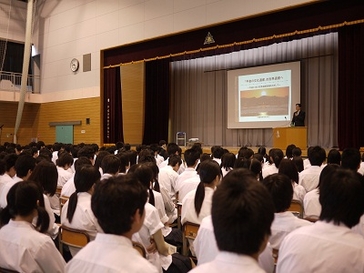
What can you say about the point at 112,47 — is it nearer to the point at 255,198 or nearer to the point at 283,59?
the point at 283,59

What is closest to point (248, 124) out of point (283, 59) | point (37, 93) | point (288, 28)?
point (283, 59)

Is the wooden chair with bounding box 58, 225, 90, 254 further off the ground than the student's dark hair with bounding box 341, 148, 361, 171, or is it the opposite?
the student's dark hair with bounding box 341, 148, 361, 171

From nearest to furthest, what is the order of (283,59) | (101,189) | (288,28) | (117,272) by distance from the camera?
1. (117,272)
2. (101,189)
3. (288,28)
4. (283,59)

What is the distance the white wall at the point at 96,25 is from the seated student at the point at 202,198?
22.5 ft

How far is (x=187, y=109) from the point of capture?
48.5 feet

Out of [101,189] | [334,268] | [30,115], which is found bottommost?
[334,268]

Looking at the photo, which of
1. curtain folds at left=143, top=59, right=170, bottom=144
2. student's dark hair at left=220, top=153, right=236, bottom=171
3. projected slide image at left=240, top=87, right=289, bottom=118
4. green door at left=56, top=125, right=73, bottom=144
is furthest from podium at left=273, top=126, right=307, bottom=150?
green door at left=56, top=125, right=73, bottom=144

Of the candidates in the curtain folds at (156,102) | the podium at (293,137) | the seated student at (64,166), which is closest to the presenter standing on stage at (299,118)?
the podium at (293,137)

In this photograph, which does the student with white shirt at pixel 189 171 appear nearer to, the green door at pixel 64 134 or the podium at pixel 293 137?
the podium at pixel 293 137

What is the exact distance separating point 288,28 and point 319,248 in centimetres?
823

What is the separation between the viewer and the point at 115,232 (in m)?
1.66

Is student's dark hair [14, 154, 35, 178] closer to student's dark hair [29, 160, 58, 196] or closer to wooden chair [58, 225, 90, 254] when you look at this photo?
student's dark hair [29, 160, 58, 196]

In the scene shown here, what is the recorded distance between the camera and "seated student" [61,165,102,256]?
290 cm

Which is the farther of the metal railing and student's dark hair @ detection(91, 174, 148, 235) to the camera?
the metal railing
